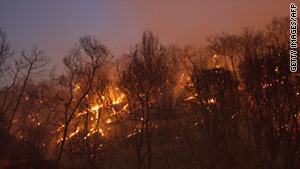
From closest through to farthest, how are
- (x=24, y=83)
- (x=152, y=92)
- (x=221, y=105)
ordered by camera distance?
(x=221, y=105), (x=152, y=92), (x=24, y=83)

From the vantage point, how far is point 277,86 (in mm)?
12172

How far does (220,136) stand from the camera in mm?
15000

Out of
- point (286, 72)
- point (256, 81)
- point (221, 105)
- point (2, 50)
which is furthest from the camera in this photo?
point (2, 50)

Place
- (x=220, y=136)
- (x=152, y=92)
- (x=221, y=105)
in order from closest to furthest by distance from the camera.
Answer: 1. (x=220, y=136)
2. (x=221, y=105)
3. (x=152, y=92)

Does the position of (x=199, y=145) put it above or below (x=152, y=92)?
below

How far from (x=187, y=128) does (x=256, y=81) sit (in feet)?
43.6

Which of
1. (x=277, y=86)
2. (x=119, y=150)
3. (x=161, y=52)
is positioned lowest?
(x=119, y=150)

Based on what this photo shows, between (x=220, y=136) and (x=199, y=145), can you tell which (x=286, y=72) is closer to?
(x=220, y=136)

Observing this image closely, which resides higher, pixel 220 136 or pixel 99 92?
pixel 99 92

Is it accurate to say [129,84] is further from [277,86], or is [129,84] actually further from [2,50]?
[2,50]

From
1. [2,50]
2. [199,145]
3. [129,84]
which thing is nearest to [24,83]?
[2,50]

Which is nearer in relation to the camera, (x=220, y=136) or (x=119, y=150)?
(x=220, y=136)

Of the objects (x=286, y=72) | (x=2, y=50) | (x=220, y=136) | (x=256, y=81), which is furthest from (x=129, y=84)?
(x=2, y=50)

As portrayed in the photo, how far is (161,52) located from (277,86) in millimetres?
8474
